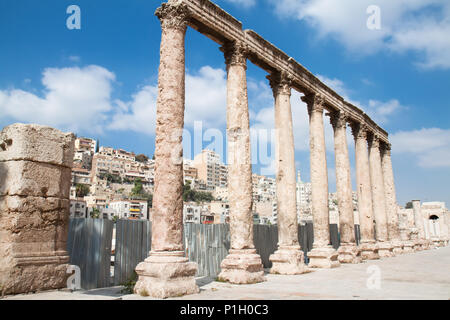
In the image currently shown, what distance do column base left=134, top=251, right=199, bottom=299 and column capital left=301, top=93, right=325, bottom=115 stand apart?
34.0ft

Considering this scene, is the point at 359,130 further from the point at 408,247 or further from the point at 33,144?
the point at 33,144

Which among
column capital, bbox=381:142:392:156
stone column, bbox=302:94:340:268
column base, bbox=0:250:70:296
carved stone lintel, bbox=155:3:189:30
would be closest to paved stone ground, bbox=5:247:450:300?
column base, bbox=0:250:70:296

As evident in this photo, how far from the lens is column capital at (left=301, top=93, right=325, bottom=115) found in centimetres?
1584

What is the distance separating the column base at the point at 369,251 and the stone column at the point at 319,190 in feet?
14.7

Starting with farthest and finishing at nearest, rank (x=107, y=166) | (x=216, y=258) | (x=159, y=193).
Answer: (x=107, y=166) < (x=216, y=258) < (x=159, y=193)

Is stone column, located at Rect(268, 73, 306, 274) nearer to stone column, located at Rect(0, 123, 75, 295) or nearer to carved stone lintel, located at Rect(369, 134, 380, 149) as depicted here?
stone column, located at Rect(0, 123, 75, 295)

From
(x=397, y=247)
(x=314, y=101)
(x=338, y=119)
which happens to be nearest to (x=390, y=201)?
(x=397, y=247)

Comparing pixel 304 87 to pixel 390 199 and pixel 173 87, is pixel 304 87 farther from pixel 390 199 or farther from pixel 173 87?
pixel 390 199

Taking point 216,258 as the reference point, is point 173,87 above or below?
above

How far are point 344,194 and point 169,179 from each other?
1134 centimetres

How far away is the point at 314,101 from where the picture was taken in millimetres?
15836

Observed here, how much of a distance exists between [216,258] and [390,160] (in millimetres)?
16698

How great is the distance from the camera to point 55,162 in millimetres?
7098

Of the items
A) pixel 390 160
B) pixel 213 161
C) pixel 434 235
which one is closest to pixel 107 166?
pixel 213 161
